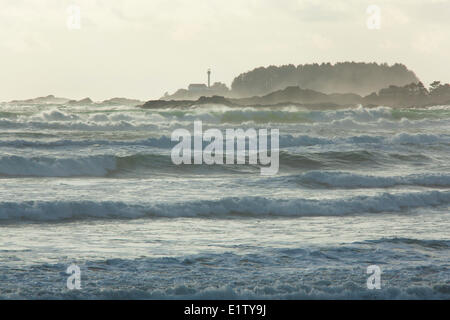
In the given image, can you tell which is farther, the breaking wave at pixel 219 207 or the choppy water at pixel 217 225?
the breaking wave at pixel 219 207

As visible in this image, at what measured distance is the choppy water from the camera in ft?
23.7

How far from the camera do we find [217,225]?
11.1 meters

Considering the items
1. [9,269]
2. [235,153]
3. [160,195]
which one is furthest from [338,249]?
[235,153]

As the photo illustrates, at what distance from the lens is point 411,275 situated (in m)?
7.64

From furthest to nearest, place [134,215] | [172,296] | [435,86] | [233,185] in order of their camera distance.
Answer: [435,86], [233,185], [134,215], [172,296]

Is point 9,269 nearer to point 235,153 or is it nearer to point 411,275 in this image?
point 411,275

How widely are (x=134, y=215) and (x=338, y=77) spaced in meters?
124

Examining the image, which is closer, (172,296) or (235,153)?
(172,296)

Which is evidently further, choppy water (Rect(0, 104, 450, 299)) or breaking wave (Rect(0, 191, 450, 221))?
breaking wave (Rect(0, 191, 450, 221))

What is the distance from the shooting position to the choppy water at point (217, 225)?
7234 millimetres

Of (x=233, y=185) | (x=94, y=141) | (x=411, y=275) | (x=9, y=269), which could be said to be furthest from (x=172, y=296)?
(x=94, y=141)

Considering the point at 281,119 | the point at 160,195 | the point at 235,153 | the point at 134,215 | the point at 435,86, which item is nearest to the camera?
the point at 134,215

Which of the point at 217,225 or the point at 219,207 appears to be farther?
the point at 219,207

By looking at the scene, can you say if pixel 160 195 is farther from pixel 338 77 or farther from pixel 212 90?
pixel 338 77
